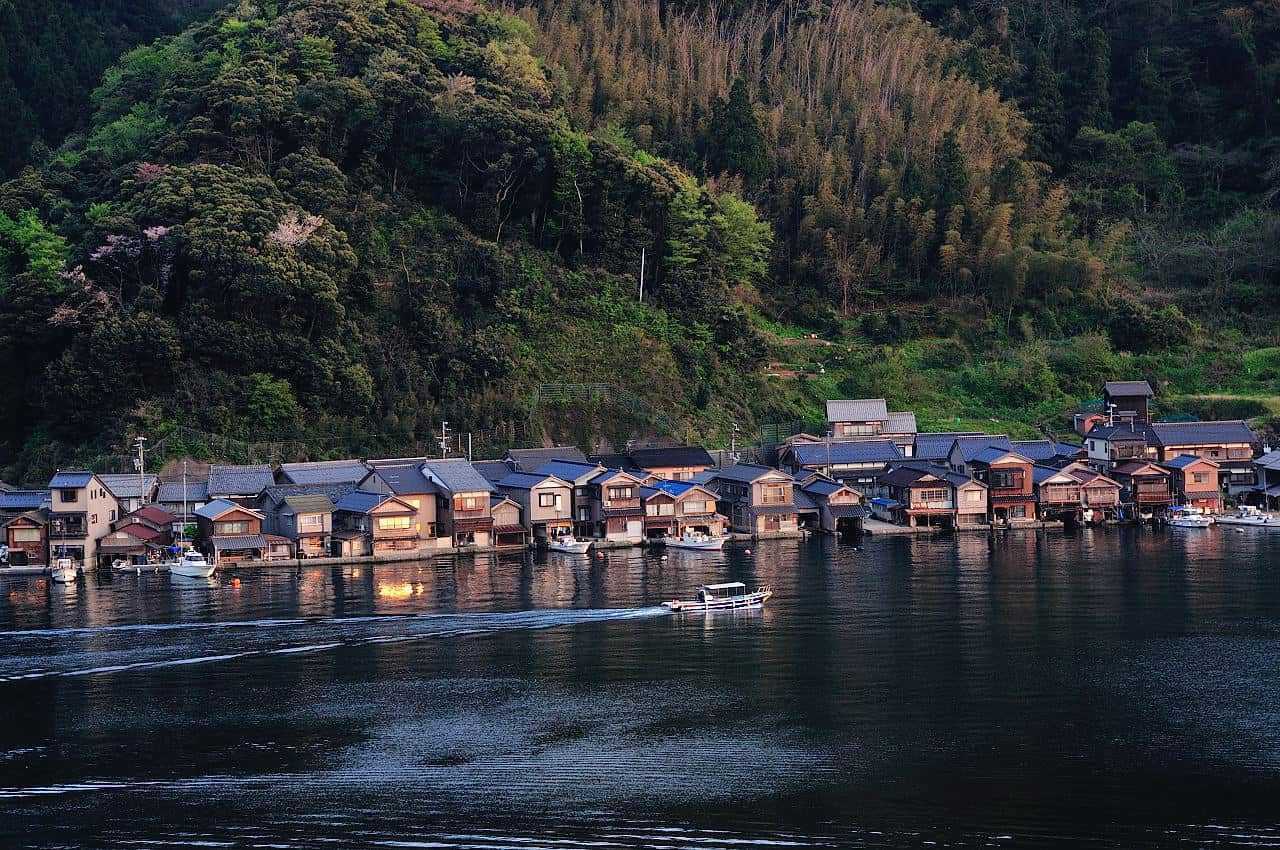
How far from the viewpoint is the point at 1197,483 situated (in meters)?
38.3

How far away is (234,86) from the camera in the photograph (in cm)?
4272

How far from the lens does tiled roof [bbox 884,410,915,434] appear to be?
4122 centimetres

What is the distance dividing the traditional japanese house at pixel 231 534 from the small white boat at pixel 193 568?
0.92 meters

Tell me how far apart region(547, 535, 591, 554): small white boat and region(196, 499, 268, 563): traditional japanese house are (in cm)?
647

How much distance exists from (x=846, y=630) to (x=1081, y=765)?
709 cm

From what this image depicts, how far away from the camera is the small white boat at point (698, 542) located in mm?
33688

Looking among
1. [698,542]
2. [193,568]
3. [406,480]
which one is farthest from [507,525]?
[193,568]

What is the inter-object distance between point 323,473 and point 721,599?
12.5 m

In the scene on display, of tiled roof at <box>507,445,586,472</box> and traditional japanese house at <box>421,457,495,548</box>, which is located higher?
tiled roof at <box>507,445,586,472</box>

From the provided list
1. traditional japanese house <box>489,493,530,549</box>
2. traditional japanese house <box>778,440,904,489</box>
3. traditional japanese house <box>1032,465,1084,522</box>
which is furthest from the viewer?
traditional japanese house <box>778,440,904,489</box>

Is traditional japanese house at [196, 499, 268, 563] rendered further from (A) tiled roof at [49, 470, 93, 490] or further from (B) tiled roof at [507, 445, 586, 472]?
(B) tiled roof at [507, 445, 586, 472]

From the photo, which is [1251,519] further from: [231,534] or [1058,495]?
[231,534]

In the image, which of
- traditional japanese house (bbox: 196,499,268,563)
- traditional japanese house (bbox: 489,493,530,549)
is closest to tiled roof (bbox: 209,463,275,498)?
traditional japanese house (bbox: 196,499,268,563)

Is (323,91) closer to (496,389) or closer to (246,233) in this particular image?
(246,233)
